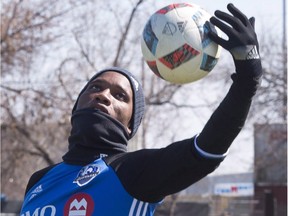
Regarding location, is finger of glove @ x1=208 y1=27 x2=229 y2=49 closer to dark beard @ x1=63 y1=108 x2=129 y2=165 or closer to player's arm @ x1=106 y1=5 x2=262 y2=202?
player's arm @ x1=106 y1=5 x2=262 y2=202

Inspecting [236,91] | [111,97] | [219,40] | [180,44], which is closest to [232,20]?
[219,40]

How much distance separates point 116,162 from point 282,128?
19202 millimetres

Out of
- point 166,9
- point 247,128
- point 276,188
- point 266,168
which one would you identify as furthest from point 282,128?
point 166,9

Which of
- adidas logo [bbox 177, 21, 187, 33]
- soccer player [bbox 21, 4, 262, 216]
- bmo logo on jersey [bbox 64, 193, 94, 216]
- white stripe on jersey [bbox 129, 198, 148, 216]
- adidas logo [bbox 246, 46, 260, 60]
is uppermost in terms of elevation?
adidas logo [bbox 246, 46, 260, 60]

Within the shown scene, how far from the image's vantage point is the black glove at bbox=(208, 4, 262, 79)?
339 centimetres

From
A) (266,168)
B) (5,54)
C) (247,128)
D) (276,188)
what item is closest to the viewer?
(5,54)

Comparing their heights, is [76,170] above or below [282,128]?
above

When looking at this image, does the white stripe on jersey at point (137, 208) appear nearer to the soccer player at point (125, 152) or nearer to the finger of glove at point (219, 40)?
the soccer player at point (125, 152)

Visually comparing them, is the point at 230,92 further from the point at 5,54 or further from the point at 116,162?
the point at 5,54

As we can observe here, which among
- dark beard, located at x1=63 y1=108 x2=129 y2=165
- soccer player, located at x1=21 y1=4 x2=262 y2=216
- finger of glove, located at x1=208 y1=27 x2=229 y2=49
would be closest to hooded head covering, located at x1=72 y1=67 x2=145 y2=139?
soccer player, located at x1=21 y1=4 x2=262 y2=216

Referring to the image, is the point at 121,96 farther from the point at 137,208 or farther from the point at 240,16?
the point at 240,16

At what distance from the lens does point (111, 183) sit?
12.4 feet

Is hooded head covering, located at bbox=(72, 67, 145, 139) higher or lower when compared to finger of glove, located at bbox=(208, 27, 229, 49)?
lower

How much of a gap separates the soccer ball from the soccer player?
33 centimetres
